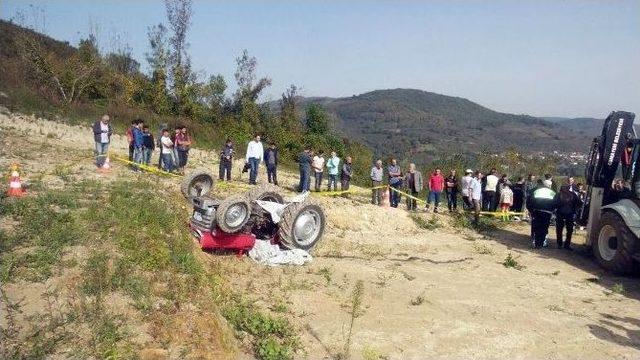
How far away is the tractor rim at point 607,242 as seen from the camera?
10.1 meters

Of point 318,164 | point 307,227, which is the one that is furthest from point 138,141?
point 307,227

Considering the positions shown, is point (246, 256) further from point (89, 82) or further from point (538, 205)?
point (89, 82)

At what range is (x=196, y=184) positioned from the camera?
9.83 meters

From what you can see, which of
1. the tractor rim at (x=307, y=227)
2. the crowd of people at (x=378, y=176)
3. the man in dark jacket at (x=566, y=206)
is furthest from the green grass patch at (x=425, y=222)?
the tractor rim at (x=307, y=227)

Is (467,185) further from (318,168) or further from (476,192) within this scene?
(318,168)

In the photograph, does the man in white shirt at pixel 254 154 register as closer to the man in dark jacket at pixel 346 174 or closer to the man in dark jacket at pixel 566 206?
the man in dark jacket at pixel 346 174

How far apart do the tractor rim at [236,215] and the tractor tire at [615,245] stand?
6.92m

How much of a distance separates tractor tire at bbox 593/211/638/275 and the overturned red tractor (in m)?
5.56

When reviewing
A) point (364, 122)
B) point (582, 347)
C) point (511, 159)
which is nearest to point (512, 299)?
point (582, 347)

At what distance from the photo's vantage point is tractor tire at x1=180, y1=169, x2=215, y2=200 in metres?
9.62

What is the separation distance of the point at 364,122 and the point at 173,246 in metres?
101

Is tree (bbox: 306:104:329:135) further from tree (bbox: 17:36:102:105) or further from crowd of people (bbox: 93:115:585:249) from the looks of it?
crowd of people (bbox: 93:115:585:249)

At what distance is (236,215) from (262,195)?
3.96 ft

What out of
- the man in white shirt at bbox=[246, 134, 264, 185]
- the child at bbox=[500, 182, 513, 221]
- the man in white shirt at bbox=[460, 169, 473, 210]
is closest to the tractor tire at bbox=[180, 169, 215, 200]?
the man in white shirt at bbox=[246, 134, 264, 185]
